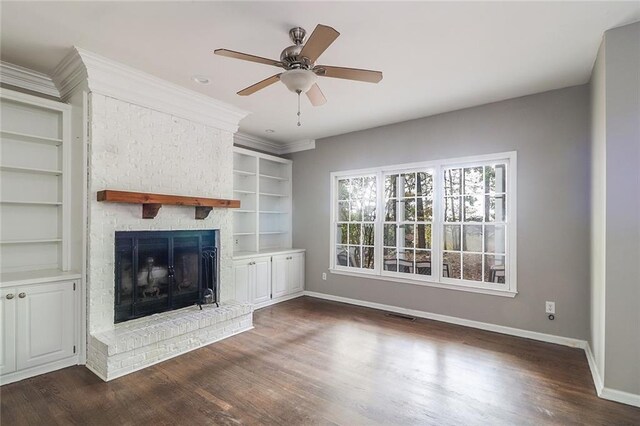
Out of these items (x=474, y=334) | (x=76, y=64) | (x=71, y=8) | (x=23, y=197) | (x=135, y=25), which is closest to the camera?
(x=71, y=8)

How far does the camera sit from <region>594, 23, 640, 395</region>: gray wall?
7.65 feet

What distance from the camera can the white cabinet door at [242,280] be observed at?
4516mm

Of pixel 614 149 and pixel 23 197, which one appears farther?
pixel 23 197

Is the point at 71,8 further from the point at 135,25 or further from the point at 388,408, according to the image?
the point at 388,408

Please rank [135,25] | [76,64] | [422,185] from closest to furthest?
1. [135,25]
2. [76,64]
3. [422,185]

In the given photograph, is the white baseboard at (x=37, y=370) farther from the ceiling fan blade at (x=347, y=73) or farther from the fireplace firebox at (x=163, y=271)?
the ceiling fan blade at (x=347, y=73)

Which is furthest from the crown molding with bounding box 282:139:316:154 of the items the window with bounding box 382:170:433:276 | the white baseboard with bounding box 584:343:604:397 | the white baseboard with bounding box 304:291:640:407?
the white baseboard with bounding box 584:343:604:397

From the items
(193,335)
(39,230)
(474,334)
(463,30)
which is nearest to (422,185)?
(474,334)

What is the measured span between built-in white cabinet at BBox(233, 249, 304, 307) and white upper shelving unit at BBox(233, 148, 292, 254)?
35 cm

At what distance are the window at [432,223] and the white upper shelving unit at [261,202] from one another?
1.13m

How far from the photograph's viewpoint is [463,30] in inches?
95.9

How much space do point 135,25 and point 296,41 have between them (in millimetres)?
1243

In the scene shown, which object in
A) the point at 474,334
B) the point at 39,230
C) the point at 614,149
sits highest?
the point at 614,149

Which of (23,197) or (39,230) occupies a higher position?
(23,197)
